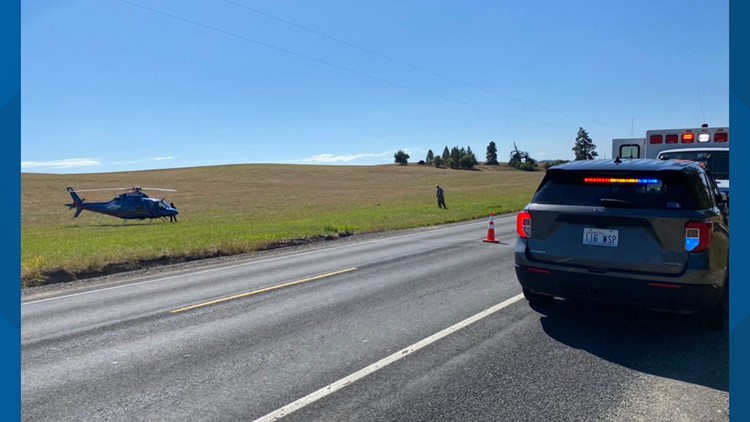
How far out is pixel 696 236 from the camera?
16.9ft

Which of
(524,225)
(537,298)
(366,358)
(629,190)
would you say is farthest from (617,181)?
(366,358)

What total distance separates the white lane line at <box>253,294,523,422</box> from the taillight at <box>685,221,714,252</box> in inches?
93.0

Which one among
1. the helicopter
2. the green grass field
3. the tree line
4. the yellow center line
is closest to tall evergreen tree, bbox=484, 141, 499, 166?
the tree line

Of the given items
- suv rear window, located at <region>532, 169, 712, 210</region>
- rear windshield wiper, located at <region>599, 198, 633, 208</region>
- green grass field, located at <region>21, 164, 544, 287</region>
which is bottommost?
green grass field, located at <region>21, 164, 544, 287</region>

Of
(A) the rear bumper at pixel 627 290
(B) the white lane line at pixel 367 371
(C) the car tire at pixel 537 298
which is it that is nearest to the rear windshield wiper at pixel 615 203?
(A) the rear bumper at pixel 627 290

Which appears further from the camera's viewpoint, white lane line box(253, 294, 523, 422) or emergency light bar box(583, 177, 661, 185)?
emergency light bar box(583, 177, 661, 185)

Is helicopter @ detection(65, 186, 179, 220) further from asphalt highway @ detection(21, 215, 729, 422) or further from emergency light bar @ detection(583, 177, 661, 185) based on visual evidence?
emergency light bar @ detection(583, 177, 661, 185)

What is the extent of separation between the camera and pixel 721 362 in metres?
4.93

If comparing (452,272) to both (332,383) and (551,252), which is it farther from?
(332,383)

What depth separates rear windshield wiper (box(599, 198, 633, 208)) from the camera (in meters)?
5.50

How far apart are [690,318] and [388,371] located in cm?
366

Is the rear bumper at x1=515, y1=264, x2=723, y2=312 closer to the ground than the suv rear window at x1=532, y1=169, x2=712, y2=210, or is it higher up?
closer to the ground

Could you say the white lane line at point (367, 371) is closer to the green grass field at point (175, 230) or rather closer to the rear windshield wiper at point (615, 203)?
the rear windshield wiper at point (615, 203)

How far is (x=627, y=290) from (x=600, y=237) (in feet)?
1.94
